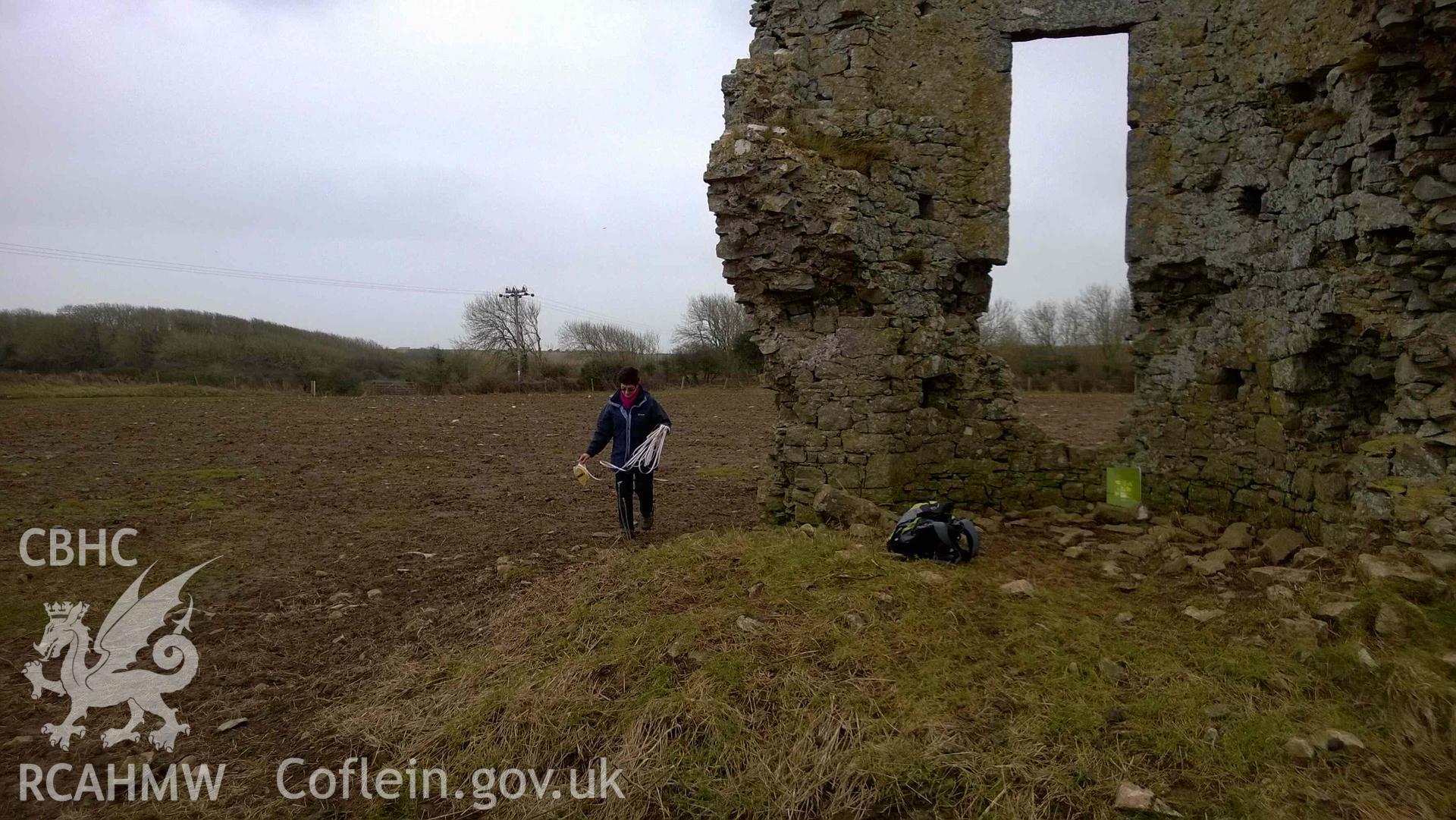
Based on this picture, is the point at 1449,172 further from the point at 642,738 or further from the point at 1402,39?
the point at 642,738

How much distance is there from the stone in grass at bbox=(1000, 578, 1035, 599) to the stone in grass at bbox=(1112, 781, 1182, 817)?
6.50 ft

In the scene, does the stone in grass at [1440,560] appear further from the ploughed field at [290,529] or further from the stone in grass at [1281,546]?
the ploughed field at [290,529]

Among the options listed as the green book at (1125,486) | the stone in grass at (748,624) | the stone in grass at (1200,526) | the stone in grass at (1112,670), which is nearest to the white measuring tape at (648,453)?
the stone in grass at (748,624)

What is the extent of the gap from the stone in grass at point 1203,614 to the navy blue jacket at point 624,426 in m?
4.66

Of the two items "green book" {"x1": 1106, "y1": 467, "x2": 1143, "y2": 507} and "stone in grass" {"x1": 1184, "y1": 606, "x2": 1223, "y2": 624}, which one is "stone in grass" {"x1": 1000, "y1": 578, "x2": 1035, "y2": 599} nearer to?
"stone in grass" {"x1": 1184, "y1": 606, "x2": 1223, "y2": 624}

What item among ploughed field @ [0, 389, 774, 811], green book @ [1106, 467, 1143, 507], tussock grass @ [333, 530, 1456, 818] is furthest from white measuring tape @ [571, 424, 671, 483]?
green book @ [1106, 467, 1143, 507]

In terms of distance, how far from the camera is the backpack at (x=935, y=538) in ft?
19.5

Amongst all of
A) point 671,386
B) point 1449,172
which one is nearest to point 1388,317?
point 1449,172

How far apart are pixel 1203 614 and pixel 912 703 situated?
2076 mm

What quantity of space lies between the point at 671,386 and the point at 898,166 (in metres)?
29.2

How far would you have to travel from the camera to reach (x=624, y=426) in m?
7.86

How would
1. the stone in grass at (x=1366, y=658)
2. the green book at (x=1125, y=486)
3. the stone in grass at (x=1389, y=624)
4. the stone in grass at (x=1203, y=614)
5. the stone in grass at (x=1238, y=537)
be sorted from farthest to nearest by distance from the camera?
the green book at (x=1125, y=486), the stone in grass at (x=1238, y=537), the stone in grass at (x=1203, y=614), the stone in grass at (x=1389, y=624), the stone in grass at (x=1366, y=658)

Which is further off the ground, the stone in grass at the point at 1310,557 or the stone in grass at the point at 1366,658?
the stone in grass at the point at 1310,557

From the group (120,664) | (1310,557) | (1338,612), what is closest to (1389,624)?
(1338,612)
